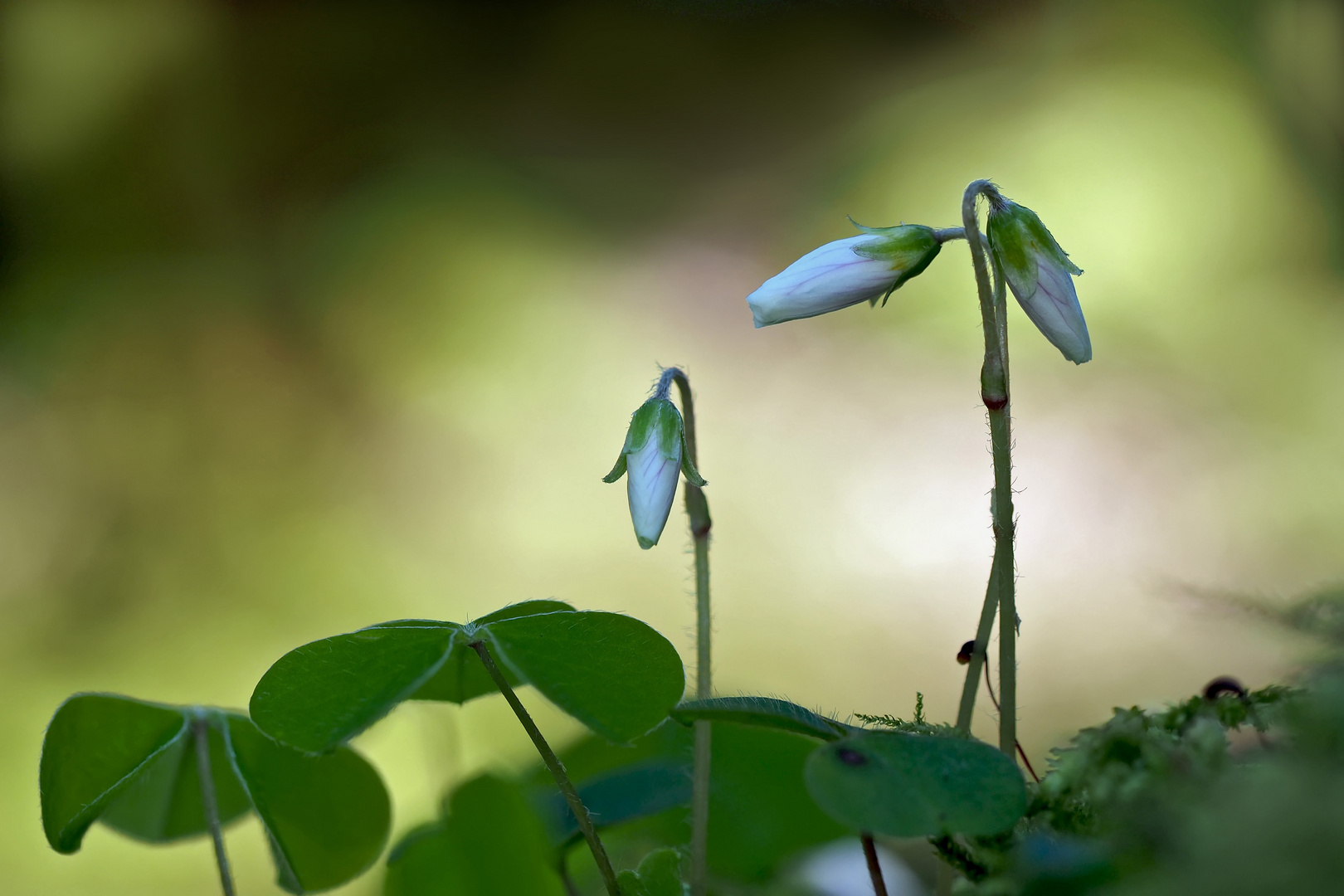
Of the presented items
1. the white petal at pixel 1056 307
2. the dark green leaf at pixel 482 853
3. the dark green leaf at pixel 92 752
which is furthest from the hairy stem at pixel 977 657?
the dark green leaf at pixel 92 752

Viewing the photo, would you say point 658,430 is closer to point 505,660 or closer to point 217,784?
point 505,660

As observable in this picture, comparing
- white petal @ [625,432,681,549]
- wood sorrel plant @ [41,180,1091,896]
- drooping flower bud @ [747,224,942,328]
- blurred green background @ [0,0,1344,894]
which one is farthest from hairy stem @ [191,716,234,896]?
blurred green background @ [0,0,1344,894]

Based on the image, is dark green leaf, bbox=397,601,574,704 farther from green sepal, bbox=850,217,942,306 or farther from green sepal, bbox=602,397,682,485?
green sepal, bbox=850,217,942,306

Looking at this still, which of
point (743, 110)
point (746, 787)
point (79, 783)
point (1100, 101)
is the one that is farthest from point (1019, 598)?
point (79, 783)

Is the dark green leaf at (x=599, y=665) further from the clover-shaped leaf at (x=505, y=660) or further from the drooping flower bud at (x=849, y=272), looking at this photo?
the drooping flower bud at (x=849, y=272)

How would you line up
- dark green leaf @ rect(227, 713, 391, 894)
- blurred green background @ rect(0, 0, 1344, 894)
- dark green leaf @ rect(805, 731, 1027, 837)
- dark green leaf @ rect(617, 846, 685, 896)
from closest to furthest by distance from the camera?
dark green leaf @ rect(805, 731, 1027, 837), dark green leaf @ rect(617, 846, 685, 896), dark green leaf @ rect(227, 713, 391, 894), blurred green background @ rect(0, 0, 1344, 894)
